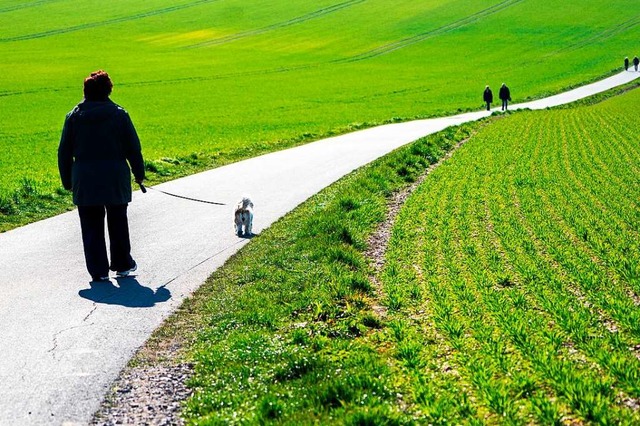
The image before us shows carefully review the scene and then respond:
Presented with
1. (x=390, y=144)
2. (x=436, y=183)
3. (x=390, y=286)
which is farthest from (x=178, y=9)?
(x=390, y=286)

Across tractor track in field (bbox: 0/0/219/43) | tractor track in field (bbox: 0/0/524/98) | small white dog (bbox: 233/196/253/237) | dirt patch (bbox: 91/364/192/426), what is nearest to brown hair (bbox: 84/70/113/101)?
small white dog (bbox: 233/196/253/237)

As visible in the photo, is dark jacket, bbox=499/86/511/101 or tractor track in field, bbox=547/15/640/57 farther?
tractor track in field, bbox=547/15/640/57

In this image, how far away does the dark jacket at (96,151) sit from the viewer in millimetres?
9000

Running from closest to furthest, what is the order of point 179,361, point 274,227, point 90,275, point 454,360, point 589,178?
point 454,360 < point 179,361 < point 90,275 < point 274,227 < point 589,178

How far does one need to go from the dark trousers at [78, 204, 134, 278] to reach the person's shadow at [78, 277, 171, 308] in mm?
190

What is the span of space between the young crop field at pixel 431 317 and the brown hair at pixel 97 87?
91.1 inches

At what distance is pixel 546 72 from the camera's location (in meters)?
65.4

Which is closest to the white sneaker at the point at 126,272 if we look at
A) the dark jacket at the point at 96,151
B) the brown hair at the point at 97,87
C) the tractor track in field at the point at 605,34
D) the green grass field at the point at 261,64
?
the dark jacket at the point at 96,151

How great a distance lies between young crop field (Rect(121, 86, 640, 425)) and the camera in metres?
5.29

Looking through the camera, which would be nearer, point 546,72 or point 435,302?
point 435,302

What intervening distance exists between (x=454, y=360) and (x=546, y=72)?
62692 millimetres

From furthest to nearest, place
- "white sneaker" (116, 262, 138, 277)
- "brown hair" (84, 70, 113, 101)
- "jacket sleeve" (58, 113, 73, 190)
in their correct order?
1. "white sneaker" (116, 262, 138, 277)
2. "jacket sleeve" (58, 113, 73, 190)
3. "brown hair" (84, 70, 113, 101)

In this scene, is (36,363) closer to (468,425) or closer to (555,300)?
(468,425)

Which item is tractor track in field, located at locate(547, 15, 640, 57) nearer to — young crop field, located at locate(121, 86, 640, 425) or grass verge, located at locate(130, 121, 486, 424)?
young crop field, located at locate(121, 86, 640, 425)
